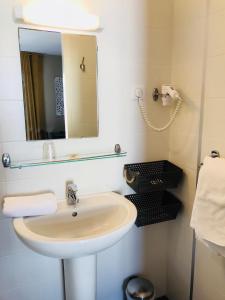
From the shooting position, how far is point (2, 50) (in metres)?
1.11

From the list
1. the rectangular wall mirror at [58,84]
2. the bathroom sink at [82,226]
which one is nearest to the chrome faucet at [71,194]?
the bathroom sink at [82,226]

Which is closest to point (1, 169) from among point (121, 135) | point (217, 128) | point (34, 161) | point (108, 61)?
point (34, 161)

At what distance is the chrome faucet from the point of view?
1.27 metres

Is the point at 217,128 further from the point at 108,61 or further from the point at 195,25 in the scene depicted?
the point at 108,61

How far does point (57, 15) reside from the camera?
1.15m

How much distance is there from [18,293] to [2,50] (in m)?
1.25

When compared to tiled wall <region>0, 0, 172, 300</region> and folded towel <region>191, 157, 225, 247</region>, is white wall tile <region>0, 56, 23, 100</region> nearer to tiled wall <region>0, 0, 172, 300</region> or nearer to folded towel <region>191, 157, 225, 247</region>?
tiled wall <region>0, 0, 172, 300</region>

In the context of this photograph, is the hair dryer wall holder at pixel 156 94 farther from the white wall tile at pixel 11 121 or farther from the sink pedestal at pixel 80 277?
the sink pedestal at pixel 80 277

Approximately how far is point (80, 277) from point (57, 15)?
49.5 inches

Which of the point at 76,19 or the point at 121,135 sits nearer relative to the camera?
the point at 76,19

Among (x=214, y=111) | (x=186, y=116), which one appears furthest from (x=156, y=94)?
(x=214, y=111)

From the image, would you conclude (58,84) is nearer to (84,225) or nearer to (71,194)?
(71,194)

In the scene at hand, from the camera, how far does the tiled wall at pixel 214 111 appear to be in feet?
3.66

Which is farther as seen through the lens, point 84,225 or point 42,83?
point 84,225
